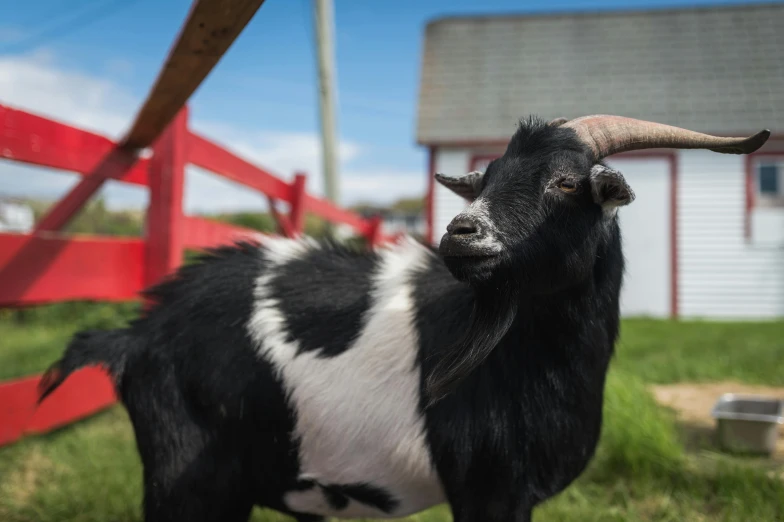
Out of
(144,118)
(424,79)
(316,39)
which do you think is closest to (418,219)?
(424,79)

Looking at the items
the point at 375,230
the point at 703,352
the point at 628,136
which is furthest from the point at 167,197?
the point at 375,230

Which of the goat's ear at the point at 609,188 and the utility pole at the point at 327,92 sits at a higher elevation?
the utility pole at the point at 327,92

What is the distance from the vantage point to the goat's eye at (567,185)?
1860 millimetres

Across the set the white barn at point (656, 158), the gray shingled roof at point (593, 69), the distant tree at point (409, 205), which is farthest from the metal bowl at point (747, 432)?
the distant tree at point (409, 205)

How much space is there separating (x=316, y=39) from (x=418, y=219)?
87.8 feet

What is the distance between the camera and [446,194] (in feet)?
36.7

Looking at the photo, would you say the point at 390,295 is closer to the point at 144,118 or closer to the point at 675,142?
the point at 675,142

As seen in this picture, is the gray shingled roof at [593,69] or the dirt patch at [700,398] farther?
the gray shingled roof at [593,69]

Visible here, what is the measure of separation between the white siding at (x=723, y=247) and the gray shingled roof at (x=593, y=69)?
1.66 meters

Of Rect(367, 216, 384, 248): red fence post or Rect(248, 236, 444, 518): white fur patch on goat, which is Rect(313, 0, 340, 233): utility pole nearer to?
Rect(367, 216, 384, 248): red fence post

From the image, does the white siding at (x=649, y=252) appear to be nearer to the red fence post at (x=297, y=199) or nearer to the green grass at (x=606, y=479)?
the red fence post at (x=297, y=199)

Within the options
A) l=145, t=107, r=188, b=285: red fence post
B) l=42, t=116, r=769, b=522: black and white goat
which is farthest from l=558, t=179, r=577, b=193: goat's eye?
l=145, t=107, r=188, b=285: red fence post

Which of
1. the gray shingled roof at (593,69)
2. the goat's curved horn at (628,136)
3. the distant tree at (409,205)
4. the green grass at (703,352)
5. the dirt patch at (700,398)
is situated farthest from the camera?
the distant tree at (409,205)

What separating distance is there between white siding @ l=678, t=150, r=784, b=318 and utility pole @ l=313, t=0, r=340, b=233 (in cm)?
578
